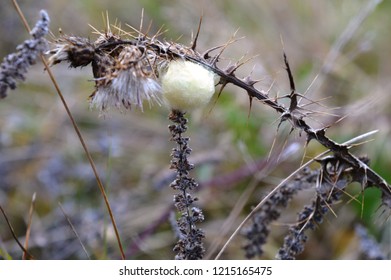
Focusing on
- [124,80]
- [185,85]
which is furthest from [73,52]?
[185,85]

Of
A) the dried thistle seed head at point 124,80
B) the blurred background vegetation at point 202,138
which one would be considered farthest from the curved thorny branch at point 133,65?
the blurred background vegetation at point 202,138

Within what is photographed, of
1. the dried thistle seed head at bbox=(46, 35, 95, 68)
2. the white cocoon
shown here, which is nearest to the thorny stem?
the white cocoon

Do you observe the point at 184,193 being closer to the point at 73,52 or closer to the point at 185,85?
the point at 185,85

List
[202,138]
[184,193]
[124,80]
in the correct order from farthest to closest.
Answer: [202,138] < [184,193] < [124,80]

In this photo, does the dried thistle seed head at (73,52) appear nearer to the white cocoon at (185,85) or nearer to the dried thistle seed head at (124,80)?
the dried thistle seed head at (124,80)

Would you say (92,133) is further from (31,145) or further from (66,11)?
(66,11)

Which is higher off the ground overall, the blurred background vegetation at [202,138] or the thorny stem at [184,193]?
the blurred background vegetation at [202,138]

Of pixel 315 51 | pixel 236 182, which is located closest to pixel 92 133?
pixel 236 182

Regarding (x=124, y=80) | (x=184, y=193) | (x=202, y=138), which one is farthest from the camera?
(x=202, y=138)
